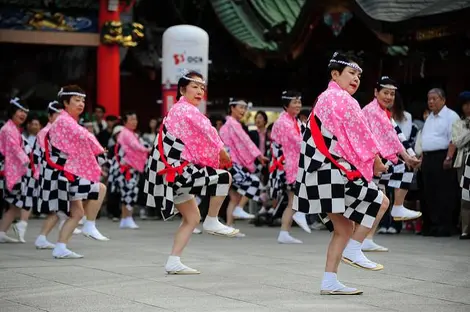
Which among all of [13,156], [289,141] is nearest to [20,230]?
[13,156]

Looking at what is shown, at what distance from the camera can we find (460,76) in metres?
15.4

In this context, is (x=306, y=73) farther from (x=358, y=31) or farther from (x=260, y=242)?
(x=260, y=242)

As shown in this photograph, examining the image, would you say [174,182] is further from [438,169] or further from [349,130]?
[438,169]

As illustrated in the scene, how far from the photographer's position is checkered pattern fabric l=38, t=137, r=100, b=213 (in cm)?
1014

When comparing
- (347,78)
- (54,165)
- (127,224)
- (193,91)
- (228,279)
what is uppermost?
(347,78)

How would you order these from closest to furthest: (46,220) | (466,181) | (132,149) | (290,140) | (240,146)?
(46,220)
(466,181)
(290,140)
(240,146)
(132,149)

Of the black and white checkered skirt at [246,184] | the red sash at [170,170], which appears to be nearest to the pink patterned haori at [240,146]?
the black and white checkered skirt at [246,184]

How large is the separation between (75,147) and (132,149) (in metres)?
5.23

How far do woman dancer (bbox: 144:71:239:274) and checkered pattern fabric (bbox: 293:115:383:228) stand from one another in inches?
57.1

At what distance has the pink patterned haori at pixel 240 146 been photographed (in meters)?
13.8

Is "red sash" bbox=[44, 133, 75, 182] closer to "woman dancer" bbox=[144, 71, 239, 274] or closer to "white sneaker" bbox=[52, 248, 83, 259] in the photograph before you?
"white sneaker" bbox=[52, 248, 83, 259]

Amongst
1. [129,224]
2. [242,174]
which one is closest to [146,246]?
[242,174]

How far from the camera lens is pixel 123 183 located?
15367 mm

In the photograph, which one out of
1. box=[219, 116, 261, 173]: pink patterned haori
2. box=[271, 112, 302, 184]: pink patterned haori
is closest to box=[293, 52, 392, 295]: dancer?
box=[271, 112, 302, 184]: pink patterned haori
